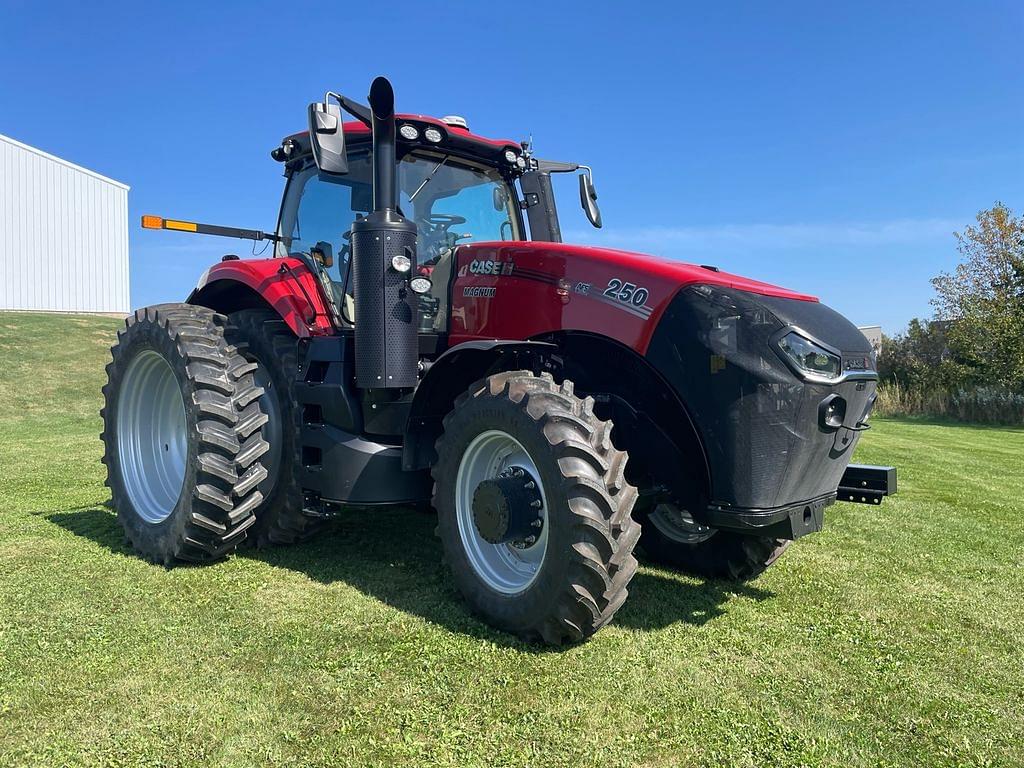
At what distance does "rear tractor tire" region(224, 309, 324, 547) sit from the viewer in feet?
14.6

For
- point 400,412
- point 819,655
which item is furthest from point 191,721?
point 819,655

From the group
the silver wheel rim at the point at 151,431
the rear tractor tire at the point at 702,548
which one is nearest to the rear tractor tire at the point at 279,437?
the silver wheel rim at the point at 151,431

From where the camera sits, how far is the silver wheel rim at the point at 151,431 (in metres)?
4.98

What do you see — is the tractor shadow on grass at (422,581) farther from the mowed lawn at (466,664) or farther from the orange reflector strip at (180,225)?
the orange reflector strip at (180,225)

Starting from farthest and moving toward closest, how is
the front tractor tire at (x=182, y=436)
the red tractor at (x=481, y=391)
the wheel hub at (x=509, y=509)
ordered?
1. the front tractor tire at (x=182, y=436)
2. the wheel hub at (x=509, y=509)
3. the red tractor at (x=481, y=391)

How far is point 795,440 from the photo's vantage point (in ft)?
10.3

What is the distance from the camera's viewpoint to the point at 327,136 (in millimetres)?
3623

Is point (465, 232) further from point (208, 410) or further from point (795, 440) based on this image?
point (795, 440)

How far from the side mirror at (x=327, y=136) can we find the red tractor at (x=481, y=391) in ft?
0.04

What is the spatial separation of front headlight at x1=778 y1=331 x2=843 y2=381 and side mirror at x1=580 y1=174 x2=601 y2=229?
6.79 ft

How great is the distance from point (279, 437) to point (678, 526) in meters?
2.49

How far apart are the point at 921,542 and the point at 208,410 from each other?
4.95 meters

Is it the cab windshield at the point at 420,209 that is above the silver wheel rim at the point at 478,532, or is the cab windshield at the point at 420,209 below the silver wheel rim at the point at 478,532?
above

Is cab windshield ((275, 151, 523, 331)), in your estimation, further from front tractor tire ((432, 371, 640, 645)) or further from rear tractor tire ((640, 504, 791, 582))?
rear tractor tire ((640, 504, 791, 582))
